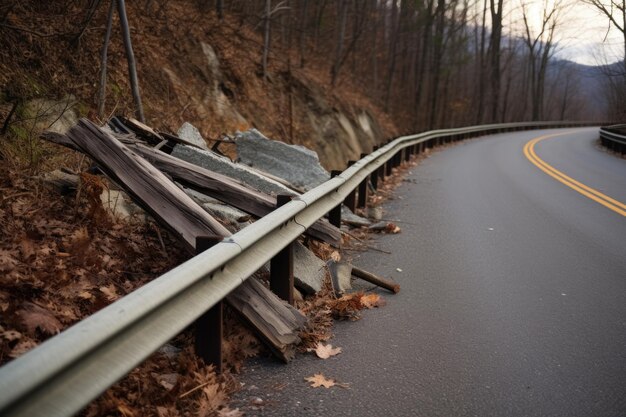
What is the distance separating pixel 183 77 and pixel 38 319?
465 inches

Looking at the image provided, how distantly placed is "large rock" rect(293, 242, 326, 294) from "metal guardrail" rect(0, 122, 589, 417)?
2.93 ft

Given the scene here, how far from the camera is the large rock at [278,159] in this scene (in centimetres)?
890

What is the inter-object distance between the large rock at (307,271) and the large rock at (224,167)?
1441mm

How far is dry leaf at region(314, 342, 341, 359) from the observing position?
12.5 feet

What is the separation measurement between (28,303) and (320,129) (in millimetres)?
16939

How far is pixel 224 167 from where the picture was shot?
6.43 m

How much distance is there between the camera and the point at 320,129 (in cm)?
1981

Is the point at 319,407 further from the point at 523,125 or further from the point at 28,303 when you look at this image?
the point at 523,125

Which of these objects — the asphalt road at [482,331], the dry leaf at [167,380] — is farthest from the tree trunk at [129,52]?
the dry leaf at [167,380]

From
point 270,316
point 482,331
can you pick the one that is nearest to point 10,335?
point 270,316

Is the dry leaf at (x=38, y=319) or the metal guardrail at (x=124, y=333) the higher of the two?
the metal guardrail at (x=124, y=333)

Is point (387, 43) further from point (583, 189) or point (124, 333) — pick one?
point (124, 333)

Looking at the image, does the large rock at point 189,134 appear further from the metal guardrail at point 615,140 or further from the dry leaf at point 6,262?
the metal guardrail at point 615,140

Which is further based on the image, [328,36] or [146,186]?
[328,36]
